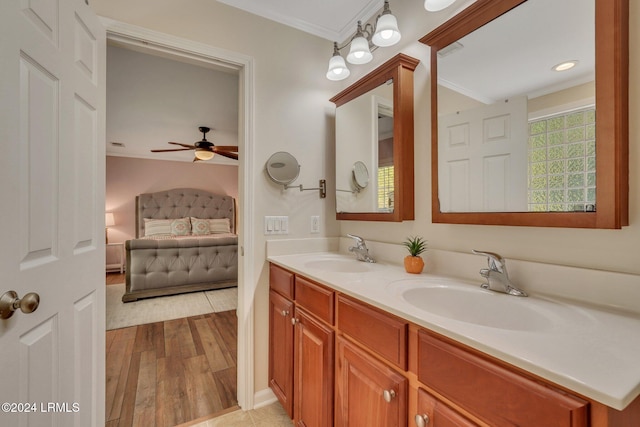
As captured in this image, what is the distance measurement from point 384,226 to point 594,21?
1149 mm

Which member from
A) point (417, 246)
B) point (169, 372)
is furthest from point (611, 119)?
point (169, 372)

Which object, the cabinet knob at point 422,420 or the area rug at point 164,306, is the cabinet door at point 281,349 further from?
the area rug at point 164,306

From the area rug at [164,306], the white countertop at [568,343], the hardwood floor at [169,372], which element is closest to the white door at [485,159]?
the white countertop at [568,343]

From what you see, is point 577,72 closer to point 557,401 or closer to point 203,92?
point 557,401

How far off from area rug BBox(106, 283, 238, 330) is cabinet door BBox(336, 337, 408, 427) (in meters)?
2.65

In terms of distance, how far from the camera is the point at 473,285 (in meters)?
1.08

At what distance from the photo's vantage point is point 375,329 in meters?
0.91

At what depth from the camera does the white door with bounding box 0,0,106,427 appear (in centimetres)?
73

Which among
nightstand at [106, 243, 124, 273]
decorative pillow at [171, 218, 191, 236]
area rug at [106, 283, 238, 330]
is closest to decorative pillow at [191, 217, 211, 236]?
decorative pillow at [171, 218, 191, 236]

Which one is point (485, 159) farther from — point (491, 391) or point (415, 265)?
point (491, 391)

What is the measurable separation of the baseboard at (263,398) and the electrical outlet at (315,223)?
1.07 meters

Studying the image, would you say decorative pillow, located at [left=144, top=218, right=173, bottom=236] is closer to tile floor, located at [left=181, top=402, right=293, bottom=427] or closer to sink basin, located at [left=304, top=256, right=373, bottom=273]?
tile floor, located at [left=181, top=402, right=293, bottom=427]

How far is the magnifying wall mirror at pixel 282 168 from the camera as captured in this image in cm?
174

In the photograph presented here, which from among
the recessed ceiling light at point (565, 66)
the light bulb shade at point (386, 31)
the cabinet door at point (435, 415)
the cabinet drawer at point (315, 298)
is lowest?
the cabinet door at point (435, 415)
